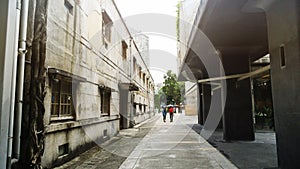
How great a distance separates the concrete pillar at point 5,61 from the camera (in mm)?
3445

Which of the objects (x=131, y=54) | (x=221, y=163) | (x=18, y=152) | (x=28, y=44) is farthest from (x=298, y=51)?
(x=131, y=54)

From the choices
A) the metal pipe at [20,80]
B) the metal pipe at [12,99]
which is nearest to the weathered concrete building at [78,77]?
the metal pipe at [20,80]

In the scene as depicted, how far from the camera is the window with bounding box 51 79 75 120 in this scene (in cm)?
521

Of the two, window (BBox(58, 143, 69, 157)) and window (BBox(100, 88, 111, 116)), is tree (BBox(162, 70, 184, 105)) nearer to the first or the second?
window (BBox(100, 88, 111, 116))

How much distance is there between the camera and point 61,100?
5.60 meters

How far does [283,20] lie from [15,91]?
467cm

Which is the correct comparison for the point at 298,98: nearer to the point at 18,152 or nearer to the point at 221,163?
the point at 221,163

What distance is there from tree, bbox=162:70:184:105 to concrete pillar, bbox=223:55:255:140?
3684 cm

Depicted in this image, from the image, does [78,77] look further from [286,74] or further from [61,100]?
[286,74]

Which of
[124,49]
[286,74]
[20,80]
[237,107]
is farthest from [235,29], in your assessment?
[124,49]

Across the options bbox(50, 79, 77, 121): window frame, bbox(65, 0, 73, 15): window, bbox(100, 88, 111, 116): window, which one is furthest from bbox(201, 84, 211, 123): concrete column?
bbox(65, 0, 73, 15): window

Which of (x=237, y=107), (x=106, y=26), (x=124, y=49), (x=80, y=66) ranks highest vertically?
(x=106, y=26)

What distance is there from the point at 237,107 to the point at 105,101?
16.5ft

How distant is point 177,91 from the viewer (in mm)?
45375
